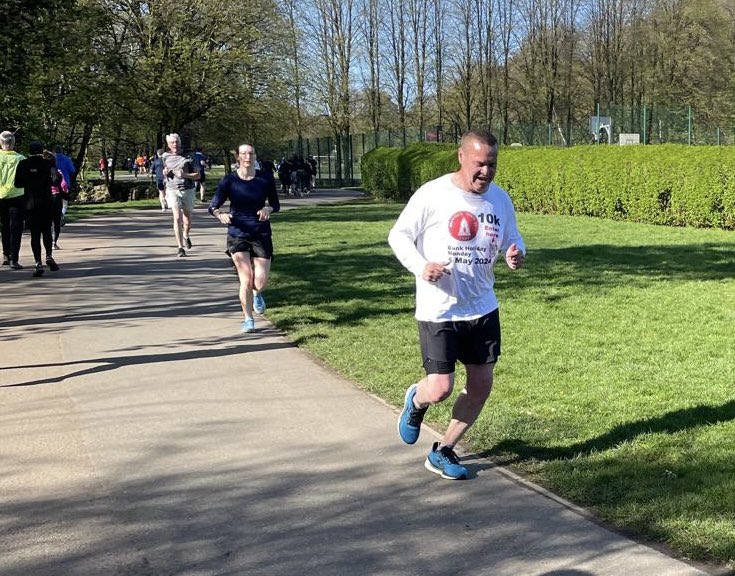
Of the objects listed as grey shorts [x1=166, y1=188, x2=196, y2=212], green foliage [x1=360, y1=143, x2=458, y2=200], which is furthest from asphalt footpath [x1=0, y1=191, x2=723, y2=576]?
green foliage [x1=360, y1=143, x2=458, y2=200]

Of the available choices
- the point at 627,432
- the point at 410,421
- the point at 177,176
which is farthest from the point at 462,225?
the point at 177,176

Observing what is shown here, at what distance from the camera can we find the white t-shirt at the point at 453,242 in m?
4.46

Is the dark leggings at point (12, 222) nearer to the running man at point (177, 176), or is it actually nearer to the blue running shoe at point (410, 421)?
the running man at point (177, 176)

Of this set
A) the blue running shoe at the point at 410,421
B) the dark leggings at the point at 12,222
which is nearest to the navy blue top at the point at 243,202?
the blue running shoe at the point at 410,421

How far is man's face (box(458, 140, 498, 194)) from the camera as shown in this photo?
4.38m

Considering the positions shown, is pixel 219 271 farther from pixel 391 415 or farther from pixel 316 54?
pixel 316 54

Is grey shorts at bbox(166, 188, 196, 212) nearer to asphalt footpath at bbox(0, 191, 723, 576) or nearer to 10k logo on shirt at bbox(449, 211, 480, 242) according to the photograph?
asphalt footpath at bbox(0, 191, 723, 576)

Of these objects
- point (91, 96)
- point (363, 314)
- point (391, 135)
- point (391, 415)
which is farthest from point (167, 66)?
point (391, 415)

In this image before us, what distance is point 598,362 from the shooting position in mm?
7062

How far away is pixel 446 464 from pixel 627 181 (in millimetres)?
17176

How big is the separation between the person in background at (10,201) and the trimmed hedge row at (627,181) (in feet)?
42.8

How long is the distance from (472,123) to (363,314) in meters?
49.6

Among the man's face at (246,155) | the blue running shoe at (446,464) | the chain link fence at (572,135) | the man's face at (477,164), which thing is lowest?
the blue running shoe at (446,464)

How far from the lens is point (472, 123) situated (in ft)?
189
